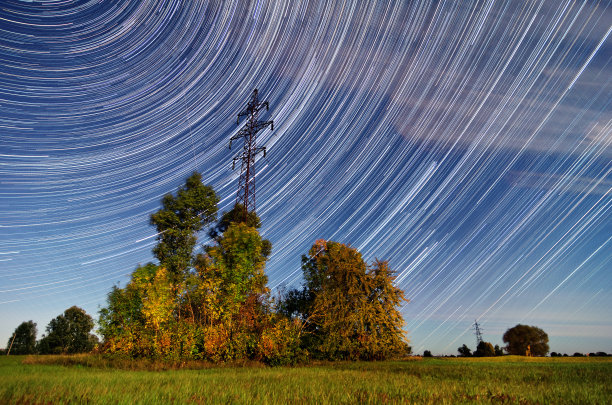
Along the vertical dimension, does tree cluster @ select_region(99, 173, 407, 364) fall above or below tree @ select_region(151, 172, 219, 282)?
below

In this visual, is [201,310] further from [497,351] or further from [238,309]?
[497,351]

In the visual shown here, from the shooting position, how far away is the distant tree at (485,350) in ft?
248

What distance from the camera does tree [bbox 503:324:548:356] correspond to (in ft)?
348

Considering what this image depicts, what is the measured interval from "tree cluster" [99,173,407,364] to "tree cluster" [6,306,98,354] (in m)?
88.9

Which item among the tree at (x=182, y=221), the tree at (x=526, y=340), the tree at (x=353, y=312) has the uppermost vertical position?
the tree at (x=182, y=221)

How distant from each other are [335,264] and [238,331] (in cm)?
1378

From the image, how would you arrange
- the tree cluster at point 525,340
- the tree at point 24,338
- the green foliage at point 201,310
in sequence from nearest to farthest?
the green foliage at point 201,310, the tree at point 24,338, the tree cluster at point 525,340

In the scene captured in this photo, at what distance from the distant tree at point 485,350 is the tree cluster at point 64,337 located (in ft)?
352

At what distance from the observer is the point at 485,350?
76375 millimetres

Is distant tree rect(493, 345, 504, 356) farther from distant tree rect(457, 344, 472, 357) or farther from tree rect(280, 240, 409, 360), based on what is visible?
tree rect(280, 240, 409, 360)

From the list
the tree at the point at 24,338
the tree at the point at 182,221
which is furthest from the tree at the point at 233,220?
the tree at the point at 24,338

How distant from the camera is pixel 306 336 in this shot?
31188 millimetres

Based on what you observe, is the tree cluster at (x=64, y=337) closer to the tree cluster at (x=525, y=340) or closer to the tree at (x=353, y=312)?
the tree at (x=353, y=312)

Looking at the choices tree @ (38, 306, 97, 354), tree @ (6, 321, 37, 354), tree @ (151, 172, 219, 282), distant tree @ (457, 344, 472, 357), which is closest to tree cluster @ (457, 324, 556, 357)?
distant tree @ (457, 344, 472, 357)
